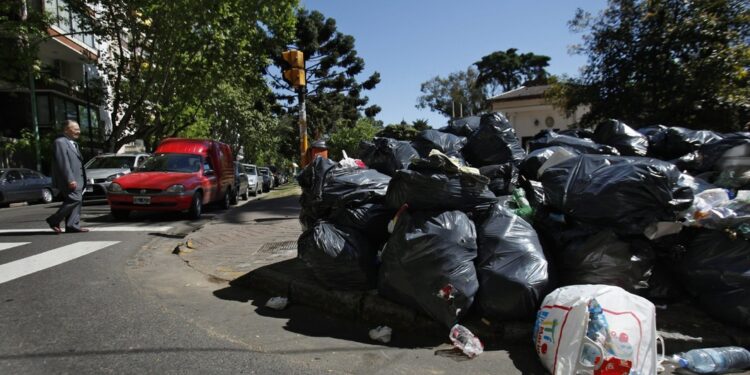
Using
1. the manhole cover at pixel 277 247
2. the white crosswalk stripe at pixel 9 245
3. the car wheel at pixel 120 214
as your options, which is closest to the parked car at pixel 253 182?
the car wheel at pixel 120 214

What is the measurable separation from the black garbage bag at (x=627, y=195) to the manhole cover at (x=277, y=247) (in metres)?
3.57

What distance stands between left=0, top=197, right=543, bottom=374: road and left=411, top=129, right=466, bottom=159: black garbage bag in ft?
6.87

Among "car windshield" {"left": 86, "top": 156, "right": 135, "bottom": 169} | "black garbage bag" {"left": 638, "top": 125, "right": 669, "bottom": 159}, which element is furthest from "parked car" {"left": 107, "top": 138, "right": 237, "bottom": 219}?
"black garbage bag" {"left": 638, "top": 125, "right": 669, "bottom": 159}

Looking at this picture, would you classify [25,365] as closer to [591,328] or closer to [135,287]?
[135,287]

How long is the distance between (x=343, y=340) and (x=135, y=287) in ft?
7.63

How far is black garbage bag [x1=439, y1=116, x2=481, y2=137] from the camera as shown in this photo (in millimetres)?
5551

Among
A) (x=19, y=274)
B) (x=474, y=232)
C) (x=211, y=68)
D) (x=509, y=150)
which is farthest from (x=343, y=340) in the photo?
(x=211, y=68)

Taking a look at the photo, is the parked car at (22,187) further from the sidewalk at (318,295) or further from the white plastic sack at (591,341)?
the white plastic sack at (591,341)

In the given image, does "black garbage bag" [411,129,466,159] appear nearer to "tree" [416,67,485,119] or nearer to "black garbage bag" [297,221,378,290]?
"black garbage bag" [297,221,378,290]

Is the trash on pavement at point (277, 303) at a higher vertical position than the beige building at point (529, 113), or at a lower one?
lower

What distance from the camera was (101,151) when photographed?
26469mm

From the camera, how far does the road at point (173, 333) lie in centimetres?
283

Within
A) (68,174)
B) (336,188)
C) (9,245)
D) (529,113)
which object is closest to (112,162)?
(68,174)

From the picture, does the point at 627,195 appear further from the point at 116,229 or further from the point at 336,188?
the point at 116,229
